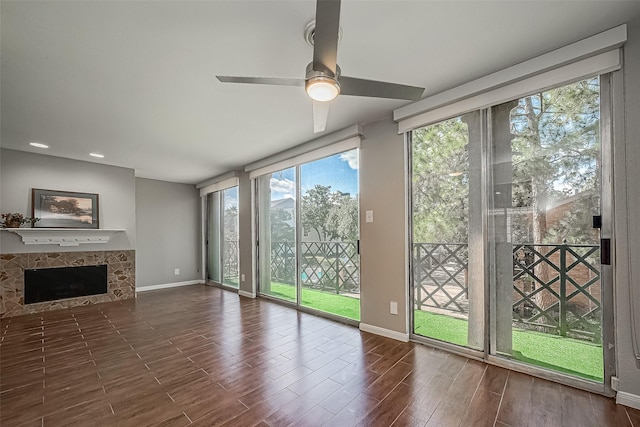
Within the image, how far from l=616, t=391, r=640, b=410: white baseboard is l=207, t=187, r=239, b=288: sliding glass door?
212 inches

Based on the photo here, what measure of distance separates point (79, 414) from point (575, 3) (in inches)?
156

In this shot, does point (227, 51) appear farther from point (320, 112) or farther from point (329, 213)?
point (329, 213)

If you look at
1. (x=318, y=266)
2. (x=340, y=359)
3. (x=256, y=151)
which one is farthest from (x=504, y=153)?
(x=256, y=151)

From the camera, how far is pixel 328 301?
4.09 metres

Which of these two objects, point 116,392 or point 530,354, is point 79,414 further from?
point 530,354

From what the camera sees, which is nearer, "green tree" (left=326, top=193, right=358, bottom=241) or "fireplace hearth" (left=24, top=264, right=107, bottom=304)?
"green tree" (left=326, top=193, right=358, bottom=241)

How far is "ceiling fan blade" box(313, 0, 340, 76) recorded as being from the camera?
120 centimetres

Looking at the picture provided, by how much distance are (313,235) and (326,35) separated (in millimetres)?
3089

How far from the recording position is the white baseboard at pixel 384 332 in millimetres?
2941

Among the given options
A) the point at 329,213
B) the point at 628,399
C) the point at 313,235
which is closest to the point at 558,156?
the point at 628,399

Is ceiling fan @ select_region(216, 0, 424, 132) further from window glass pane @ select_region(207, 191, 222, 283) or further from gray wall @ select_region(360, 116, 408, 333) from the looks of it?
window glass pane @ select_region(207, 191, 222, 283)

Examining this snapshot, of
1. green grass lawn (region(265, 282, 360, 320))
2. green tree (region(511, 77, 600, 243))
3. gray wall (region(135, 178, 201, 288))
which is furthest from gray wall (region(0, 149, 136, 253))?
green tree (region(511, 77, 600, 243))

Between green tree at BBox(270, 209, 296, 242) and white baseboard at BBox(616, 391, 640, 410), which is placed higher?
green tree at BBox(270, 209, 296, 242)

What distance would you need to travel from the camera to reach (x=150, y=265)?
238 inches
